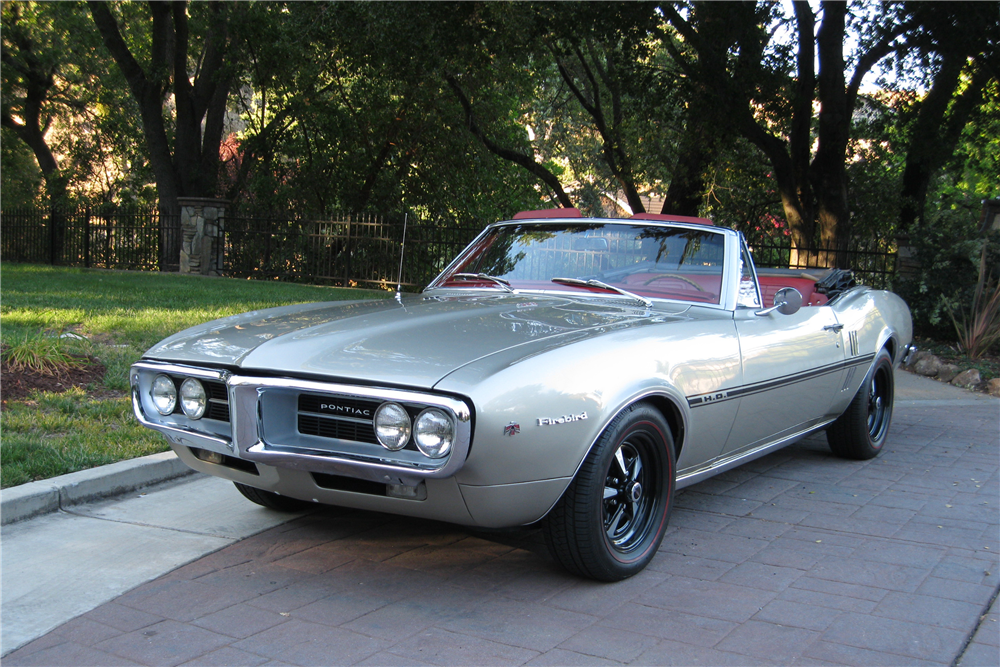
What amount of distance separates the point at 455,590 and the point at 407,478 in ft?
2.26

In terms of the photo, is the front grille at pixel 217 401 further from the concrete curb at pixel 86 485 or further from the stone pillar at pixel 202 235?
the stone pillar at pixel 202 235

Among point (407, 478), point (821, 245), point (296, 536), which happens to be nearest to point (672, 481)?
point (407, 478)

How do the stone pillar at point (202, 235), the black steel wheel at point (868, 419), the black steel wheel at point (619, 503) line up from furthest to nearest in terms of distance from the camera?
the stone pillar at point (202, 235) → the black steel wheel at point (868, 419) → the black steel wheel at point (619, 503)

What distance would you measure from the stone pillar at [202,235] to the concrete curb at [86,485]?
1473 centimetres

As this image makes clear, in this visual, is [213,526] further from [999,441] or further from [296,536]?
[999,441]

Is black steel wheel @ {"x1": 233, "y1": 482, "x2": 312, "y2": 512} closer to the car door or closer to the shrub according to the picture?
the car door

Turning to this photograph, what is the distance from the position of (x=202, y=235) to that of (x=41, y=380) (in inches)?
522

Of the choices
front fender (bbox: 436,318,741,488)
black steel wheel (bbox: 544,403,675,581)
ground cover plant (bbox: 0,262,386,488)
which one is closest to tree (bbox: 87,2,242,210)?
ground cover plant (bbox: 0,262,386,488)

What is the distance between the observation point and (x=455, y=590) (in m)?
3.40

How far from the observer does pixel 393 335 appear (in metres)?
3.42

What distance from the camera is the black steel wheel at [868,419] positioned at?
5570mm

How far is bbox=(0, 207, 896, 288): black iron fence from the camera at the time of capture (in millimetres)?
17594

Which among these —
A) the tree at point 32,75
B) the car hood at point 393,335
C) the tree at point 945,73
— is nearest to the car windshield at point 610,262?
the car hood at point 393,335

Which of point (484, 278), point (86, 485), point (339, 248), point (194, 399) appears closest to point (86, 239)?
point (339, 248)
